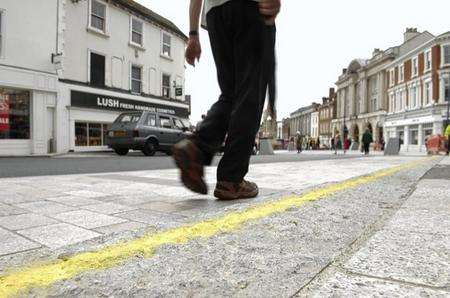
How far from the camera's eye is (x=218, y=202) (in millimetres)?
2385

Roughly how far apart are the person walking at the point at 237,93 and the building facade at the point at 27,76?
1405 cm

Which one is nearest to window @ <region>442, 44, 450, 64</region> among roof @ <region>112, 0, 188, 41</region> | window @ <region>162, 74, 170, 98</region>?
roof @ <region>112, 0, 188, 41</region>

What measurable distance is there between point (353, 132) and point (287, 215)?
67.2 m

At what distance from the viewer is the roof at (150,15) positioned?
775 inches

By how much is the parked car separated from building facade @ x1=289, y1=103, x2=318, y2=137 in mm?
80103

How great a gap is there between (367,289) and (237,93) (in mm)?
1736

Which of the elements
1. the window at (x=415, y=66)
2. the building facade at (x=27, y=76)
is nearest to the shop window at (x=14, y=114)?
the building facade at (x=27, y=76)

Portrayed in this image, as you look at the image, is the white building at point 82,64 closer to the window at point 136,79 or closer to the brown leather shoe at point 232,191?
the window at point 136,79

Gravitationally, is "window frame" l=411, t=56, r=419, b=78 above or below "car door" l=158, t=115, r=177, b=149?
above

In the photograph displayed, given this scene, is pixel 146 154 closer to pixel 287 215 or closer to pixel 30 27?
pixel 30 27

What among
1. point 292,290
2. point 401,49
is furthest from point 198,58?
point 401,49

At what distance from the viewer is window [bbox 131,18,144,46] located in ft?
66.8

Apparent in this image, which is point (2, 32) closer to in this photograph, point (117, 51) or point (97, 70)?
point (97, 70)

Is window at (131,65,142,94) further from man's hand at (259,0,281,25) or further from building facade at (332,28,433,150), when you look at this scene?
building facade at (332,28,433,150)
